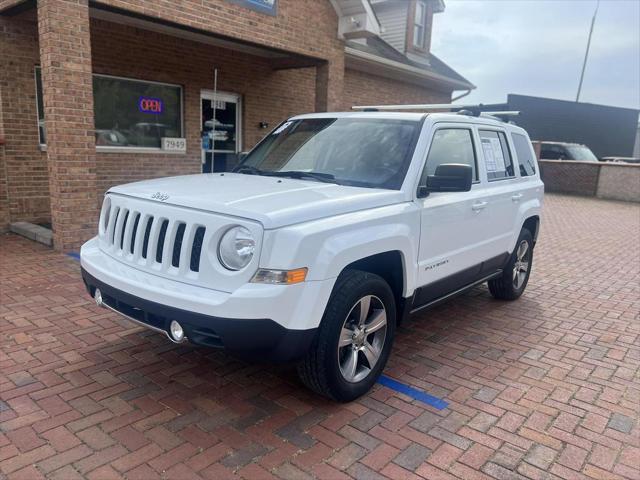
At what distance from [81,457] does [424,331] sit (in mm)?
3080

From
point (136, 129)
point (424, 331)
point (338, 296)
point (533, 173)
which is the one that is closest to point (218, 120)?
point (136, 129)

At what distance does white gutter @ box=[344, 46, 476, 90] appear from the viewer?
42.9ft

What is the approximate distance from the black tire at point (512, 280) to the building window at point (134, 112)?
7129 mm

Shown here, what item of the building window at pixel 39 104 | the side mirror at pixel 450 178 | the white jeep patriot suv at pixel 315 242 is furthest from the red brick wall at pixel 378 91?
the side mirror at pixel 450 178

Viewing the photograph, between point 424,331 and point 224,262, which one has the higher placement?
point 224,262

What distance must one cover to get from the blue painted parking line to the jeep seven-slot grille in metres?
1.67

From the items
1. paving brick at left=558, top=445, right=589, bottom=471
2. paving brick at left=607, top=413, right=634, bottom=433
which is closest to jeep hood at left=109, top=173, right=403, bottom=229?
paving brick at left=558, top=445, right=589, bottom=471

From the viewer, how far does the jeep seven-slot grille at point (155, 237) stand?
303cm

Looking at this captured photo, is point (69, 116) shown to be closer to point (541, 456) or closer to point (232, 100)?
point (232, 100)

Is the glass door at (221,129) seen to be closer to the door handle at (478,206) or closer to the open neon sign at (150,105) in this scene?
the open neon sign at (150,105)

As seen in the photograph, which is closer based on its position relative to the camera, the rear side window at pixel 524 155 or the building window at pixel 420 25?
the rear side window at pixel 524 155

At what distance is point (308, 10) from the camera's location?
377 inches

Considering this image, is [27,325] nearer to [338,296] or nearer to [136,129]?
[338,296]

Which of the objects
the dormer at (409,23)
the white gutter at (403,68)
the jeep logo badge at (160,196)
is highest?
the dormer at (409,23)
